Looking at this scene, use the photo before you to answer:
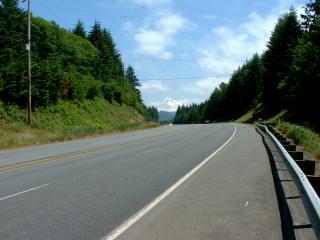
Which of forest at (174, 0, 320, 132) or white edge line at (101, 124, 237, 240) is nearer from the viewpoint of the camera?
white edge line at (101, 124, 237, 240)

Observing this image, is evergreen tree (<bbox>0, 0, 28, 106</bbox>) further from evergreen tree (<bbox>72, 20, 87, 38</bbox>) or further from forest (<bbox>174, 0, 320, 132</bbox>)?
evergreen tree (<bbox>72, 20, 87, 38</bbox>)

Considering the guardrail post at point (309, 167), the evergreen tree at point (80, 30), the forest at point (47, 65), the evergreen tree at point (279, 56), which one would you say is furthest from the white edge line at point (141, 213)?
the evergreen tree at point (80, 30)

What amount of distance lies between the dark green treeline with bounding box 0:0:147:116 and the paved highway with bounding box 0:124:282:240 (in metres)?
33.0

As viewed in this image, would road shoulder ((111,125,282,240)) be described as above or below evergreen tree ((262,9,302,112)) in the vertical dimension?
below

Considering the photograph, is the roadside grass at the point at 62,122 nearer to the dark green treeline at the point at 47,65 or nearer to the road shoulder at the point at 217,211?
the dark green treeline at the point at 47,65

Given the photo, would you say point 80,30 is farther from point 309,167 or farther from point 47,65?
point 309,167

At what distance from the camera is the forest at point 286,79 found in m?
54.3

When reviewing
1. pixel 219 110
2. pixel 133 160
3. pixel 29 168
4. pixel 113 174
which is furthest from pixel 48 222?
pixel 219 110

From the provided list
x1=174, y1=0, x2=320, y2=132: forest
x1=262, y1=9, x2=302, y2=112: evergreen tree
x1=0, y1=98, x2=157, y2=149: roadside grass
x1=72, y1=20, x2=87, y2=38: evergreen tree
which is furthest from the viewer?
x1=72, y1=20, x2=87, y2=38: evergreen tree

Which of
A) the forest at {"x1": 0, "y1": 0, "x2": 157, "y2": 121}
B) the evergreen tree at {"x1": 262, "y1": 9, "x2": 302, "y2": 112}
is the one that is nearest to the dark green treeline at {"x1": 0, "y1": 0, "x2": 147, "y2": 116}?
the forest at {"x1": 0, "y1": 0, "x2": 157, "y2": 121}

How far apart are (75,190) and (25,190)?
113 cm

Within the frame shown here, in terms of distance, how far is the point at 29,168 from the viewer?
16.5m

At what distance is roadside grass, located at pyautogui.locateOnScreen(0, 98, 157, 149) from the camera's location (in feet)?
119

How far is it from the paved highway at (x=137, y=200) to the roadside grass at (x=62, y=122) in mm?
16248
